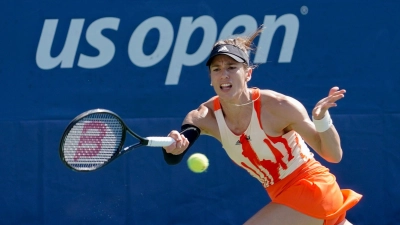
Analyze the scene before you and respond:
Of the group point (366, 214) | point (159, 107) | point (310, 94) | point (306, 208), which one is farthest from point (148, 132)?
point (306, 208)

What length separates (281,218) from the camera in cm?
393

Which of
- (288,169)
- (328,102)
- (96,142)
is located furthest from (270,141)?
(96,142)

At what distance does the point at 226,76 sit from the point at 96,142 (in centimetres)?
73

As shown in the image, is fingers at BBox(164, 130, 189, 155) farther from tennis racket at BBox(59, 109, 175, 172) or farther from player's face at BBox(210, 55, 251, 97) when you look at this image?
player's face at BBox(210, 55, 251, 97)

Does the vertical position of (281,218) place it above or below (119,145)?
below

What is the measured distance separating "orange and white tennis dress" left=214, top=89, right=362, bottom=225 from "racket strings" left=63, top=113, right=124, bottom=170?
1.82 feet

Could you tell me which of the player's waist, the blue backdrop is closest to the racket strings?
the player's waist

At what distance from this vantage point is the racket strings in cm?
384

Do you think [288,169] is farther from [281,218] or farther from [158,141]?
[158,141]

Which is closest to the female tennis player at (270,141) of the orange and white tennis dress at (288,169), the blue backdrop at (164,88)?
the orange and white tennis dress at (288,169)

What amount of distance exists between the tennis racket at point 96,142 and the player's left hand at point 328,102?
70cm

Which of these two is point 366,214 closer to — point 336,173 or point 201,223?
point 336,173

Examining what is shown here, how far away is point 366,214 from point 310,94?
3.41 ft

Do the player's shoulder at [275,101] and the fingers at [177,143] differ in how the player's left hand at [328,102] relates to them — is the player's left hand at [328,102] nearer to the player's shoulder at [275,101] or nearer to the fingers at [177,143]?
the player's shoulder at [275,101]
